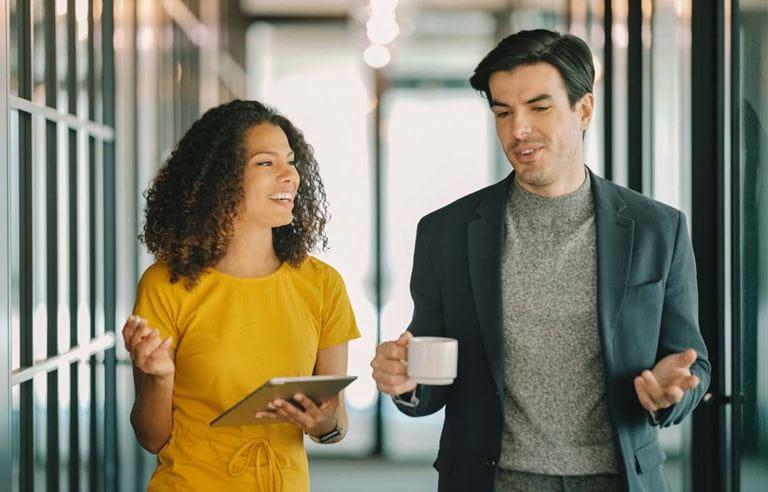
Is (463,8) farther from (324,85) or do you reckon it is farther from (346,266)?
(346,266)

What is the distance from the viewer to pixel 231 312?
6.68ft

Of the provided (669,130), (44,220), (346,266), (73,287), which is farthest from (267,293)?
(346,266)

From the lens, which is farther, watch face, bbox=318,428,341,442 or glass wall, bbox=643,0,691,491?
glass wall, bbox=643,0,691,491

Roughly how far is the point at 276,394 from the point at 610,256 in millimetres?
669

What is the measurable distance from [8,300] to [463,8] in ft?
16.6

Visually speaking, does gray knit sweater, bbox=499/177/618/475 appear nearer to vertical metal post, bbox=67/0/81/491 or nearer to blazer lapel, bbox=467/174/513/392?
blazer lapel, bbox=467/174/513/392

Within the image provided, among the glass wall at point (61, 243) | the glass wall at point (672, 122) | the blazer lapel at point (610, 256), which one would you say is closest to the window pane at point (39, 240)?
the glass wall at point (61, 243)

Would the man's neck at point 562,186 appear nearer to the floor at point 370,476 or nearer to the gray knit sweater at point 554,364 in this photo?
the gray knit sweater at point 554,364

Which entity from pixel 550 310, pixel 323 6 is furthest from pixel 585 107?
pixel 323 6

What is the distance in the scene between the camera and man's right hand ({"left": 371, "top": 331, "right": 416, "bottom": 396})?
175cm

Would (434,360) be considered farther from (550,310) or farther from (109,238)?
(109,238)

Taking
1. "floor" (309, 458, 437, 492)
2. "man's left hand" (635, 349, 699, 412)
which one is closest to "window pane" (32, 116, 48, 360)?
"man's left hand" (635, 349, 699, 412)

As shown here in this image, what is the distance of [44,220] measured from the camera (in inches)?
95.2

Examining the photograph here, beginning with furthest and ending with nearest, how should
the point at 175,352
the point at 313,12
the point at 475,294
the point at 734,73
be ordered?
the point at 313,12 → the point at 734,73 → the point at 175,352 → the point at 475,294
